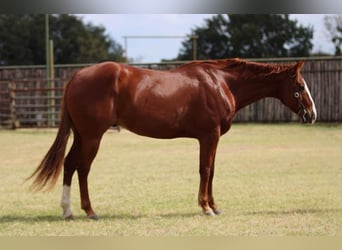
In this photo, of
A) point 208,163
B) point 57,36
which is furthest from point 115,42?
point 208,163

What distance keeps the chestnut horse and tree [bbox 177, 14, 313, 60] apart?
533 centimetres

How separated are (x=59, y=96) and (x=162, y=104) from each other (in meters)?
11.1

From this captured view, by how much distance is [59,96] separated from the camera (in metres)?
15.9

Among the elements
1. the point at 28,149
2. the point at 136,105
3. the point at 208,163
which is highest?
the point at 136,105

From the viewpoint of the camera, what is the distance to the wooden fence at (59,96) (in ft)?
45.6

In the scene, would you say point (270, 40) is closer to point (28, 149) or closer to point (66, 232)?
point (28, 149)

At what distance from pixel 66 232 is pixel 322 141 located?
339 inches

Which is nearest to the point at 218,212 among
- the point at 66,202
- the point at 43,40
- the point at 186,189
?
the point at 66,202

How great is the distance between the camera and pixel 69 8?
3633 mm

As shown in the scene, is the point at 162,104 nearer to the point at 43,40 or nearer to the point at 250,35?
the point at 250,35

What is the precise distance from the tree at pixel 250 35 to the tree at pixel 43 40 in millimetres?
5681

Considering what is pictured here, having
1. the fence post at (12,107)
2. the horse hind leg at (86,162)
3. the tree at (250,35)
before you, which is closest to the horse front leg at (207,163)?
the horse hind leg at (86,162)

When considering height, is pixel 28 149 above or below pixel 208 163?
below

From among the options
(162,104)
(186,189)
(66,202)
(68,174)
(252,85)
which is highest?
(252,85)
